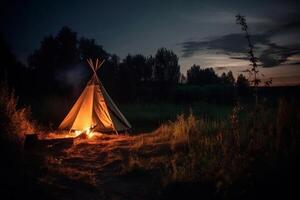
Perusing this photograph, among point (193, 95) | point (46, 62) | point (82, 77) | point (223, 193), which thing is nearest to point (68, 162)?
point (223, 193)

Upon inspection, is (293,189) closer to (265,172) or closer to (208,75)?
(265,172)

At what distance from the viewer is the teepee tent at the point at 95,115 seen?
9.72 metres

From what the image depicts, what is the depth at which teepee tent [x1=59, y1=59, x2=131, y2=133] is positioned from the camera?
972cm

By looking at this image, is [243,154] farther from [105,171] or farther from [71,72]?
[71,72]

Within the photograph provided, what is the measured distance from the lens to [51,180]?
14.3 ft

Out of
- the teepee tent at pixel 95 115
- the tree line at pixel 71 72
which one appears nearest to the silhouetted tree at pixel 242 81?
the teepee tent at pixel 95 115

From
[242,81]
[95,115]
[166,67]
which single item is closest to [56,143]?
[95,115]

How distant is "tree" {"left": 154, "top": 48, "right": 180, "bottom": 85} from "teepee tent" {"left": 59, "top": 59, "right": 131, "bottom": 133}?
2061cm

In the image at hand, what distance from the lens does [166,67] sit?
37.6 metres

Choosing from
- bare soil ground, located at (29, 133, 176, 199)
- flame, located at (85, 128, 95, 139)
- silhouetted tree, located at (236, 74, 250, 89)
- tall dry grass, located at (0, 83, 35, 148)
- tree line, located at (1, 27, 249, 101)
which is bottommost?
bare soil ground, located at (29, 133, 176, 199)

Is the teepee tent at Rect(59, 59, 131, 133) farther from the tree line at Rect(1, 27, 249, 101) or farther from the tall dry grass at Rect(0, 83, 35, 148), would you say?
the tree line at Rect(1, 27, 249, 101)

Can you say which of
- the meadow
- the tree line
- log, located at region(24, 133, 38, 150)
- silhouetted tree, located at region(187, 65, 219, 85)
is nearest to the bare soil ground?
the meadow

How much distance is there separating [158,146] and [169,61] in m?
34.4

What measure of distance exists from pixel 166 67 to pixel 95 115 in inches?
1116
